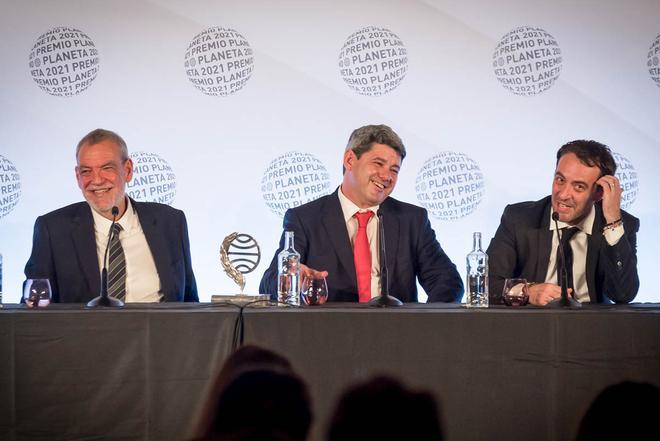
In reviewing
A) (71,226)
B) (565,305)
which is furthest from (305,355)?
(71,226)

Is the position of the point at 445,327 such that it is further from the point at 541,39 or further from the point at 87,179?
the point at 541,39

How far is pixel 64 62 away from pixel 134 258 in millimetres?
1546

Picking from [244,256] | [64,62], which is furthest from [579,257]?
[64,62]

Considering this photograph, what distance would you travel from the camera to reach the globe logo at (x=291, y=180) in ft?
15.8

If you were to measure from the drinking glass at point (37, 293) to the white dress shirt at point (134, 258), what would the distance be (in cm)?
83

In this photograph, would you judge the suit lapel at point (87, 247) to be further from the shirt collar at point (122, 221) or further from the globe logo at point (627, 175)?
the globe logo at point (627, 175)

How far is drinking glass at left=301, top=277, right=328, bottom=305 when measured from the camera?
2.97 m

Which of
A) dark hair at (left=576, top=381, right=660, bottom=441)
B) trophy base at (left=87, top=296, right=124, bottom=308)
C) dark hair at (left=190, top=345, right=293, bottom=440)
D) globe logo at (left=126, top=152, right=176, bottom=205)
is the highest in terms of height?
globe logo at (left=126, top=152, right=176, bottom=205)

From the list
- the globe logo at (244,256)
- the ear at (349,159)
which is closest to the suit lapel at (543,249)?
the ear at (349,159)

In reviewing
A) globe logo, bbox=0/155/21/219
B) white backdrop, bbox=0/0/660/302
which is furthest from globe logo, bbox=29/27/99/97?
globe logo, bbox=0/155/21/219

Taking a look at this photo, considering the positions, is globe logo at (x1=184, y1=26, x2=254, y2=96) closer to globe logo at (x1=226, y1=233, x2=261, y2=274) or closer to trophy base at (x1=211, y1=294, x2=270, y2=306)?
globe logo at (x1=226, y1=233, x2=261, y2=274)

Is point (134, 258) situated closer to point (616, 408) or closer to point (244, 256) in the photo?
point (244, 256)

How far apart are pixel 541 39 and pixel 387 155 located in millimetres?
1459

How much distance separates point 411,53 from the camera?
488 centimetres
